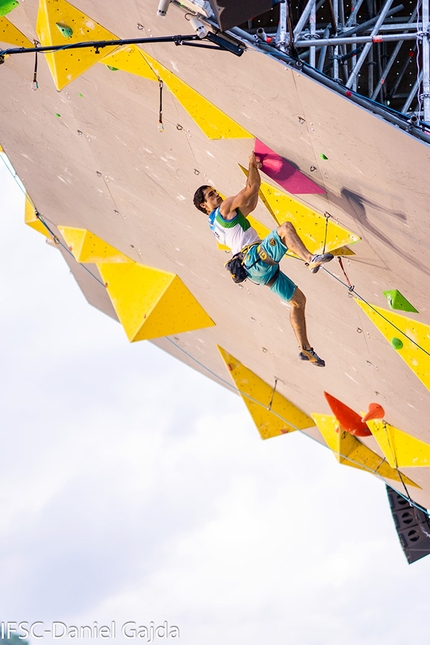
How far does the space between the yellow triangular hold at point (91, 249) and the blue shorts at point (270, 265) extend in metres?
3.13

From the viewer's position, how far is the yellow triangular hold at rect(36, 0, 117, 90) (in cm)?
482

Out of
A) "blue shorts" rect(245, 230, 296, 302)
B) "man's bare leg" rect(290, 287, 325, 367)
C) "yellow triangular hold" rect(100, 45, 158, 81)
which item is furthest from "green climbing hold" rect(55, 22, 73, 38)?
"man's bare leg" rect(290, 287, 325, 367)

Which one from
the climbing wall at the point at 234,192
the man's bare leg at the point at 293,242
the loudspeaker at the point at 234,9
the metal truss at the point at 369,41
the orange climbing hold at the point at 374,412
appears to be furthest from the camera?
the orange climbing hold at the point at 374,412

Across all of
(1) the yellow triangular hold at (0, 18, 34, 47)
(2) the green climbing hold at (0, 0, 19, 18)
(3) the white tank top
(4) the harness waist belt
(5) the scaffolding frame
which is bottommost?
(4) the harness waist belt

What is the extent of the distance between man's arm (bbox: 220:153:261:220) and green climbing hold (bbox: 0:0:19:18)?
1.76 metres

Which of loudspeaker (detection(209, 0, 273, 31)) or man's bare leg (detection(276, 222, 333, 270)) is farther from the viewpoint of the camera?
man's bare leg (detection(276, 222, 333, 270))

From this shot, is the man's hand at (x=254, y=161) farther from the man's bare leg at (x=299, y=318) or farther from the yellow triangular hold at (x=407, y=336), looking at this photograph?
the yellow triangular hold at (x=407, y=336)

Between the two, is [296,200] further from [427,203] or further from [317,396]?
[317,396]

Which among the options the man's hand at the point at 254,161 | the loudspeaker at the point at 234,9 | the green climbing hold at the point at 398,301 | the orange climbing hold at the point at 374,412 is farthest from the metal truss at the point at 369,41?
the orange climbing hold at the point at 374,412

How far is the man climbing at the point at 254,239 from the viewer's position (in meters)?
4.56

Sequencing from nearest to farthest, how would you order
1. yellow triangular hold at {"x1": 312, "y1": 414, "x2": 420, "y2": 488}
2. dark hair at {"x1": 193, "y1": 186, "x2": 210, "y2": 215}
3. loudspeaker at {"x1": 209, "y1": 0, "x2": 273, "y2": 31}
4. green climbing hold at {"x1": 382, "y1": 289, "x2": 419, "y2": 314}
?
1. loudspeaker at {"x1": 209, "y1": 0, "x2": 273, "y2": 31}
2. dark hair at {"x1": 193, "y1": 186, "x2": 210, "y2": 215}
3. green climbing hold at {"x1": 382, "y1": 289, "x2": 419, "y2": 314}
4. yellow triangular hold at {"x1": 312, "y1": 414, "x2": 420, "y2": 488}

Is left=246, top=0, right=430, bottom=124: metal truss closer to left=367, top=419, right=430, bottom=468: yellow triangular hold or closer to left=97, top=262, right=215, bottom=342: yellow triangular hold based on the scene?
left=97, top=262, right=215, bottom=342: yellow triangular hold

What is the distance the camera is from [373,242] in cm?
489

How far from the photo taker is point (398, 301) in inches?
209
